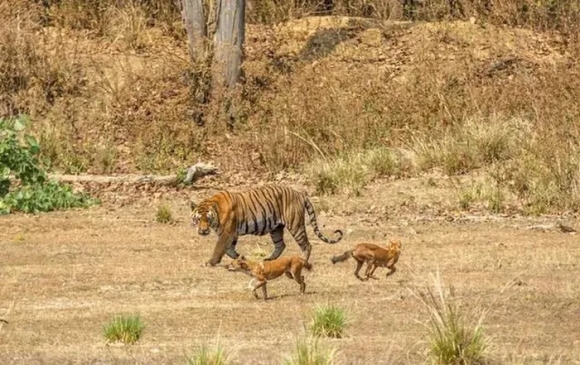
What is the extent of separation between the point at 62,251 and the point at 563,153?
6428mm

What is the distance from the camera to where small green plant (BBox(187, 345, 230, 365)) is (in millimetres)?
8422

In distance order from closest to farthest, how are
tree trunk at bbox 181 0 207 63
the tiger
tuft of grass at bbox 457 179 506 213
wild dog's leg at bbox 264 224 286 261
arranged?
the tiger, wild dog's leg at bbox 264 224 286 261, tuft of grass at bbox 457 179 506 213, tree trunk at bbox 181 0 207 63

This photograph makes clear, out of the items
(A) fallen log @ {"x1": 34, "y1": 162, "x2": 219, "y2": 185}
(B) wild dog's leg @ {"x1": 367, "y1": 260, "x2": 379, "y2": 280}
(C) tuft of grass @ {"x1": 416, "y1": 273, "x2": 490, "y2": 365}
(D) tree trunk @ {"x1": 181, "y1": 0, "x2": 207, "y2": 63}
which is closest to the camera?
(C) tuft of grass @ {"x1": 416, "y1": 273, "x2": 490, "y2": 365}

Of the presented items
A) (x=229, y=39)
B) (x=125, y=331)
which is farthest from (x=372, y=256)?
(x=229, y=39)

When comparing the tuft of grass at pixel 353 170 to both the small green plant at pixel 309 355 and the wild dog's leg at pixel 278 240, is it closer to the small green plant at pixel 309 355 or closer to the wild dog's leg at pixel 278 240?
the wild dog's leg at pixel 278 240

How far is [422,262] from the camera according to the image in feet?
44.3

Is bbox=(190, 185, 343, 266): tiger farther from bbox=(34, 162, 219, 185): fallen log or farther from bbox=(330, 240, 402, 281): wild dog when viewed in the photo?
bbox=(34, 162, 219, 185): fallen log

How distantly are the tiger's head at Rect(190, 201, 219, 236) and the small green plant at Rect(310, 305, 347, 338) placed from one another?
113 inches

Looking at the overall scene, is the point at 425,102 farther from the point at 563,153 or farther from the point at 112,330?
the point at 112,330

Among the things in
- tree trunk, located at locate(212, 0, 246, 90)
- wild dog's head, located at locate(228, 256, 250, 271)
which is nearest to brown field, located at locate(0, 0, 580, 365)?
wild dog's head, located at locate(228, 256, 250, 271)

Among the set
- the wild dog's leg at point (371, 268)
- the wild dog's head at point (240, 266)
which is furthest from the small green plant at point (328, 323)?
the wild dog's leg at point (371, 268)

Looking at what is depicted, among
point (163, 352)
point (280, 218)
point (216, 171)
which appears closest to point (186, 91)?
point (216, 171)

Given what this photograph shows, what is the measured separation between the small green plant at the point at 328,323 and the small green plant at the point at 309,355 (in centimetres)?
127

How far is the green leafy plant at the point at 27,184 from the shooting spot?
17969mm
